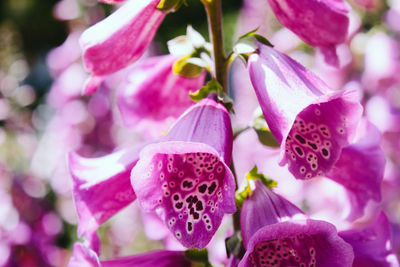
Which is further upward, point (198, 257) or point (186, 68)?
point (186, 68)

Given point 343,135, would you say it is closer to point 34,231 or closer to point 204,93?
point 204,93

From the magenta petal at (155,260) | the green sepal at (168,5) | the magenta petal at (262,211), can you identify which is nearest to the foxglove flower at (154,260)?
the magenta petal at (155,260)

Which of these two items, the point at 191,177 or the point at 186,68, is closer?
the point at 191,177

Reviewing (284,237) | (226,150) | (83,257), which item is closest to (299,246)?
(284,237)

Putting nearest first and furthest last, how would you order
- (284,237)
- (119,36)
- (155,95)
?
(284,237) → (119,36) → (155,95)

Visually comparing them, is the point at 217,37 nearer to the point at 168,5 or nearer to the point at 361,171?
the point at 168,5

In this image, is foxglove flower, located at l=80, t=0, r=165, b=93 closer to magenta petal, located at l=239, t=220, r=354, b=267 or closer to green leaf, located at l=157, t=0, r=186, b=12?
green leaf, located at l=157, t=0, r=186, b=12

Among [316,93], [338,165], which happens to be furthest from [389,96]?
[316,93]

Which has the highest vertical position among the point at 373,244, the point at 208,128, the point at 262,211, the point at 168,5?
the point at 168,5
